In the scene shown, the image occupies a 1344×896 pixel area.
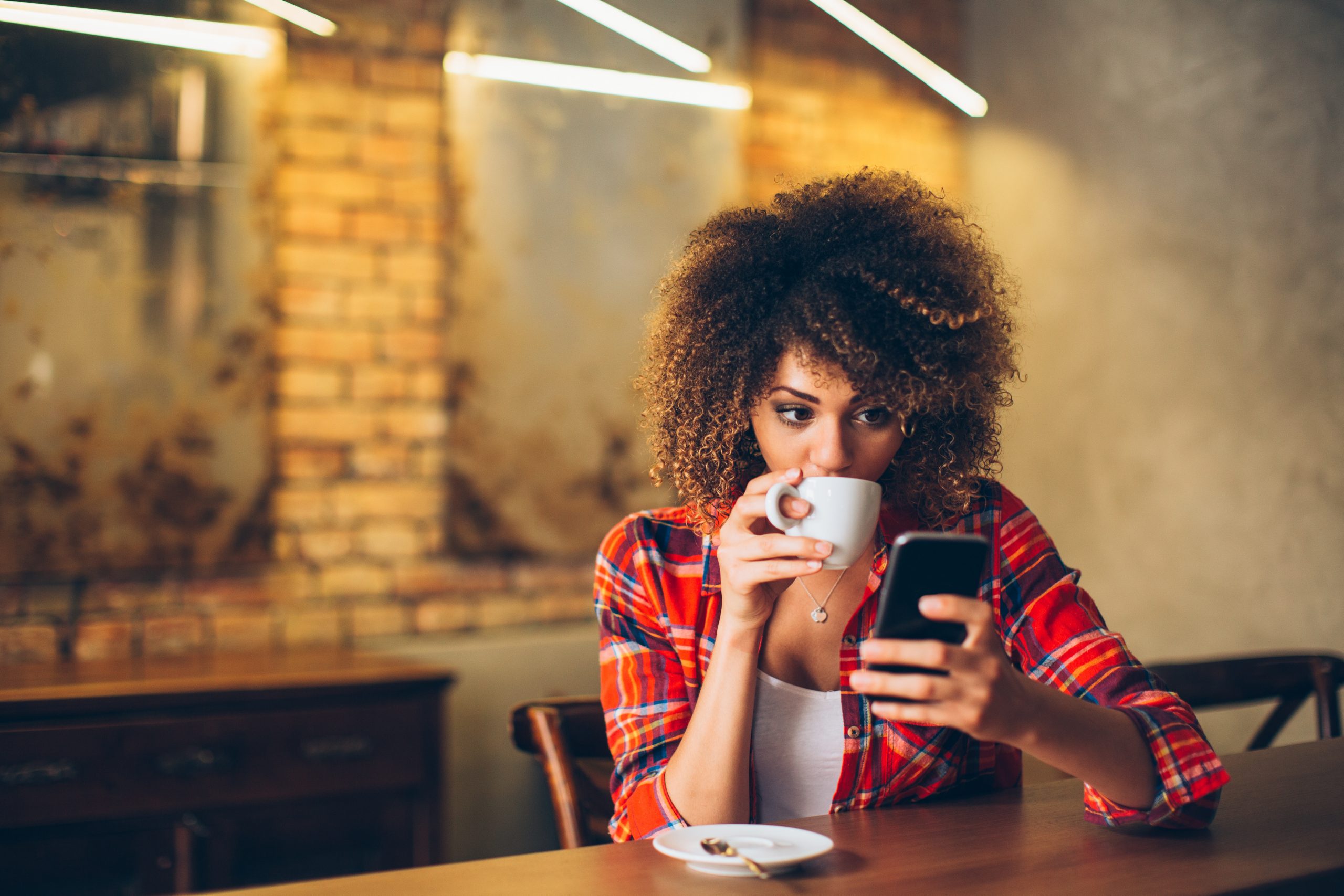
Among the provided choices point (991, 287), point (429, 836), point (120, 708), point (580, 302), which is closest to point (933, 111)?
point (580, 302)

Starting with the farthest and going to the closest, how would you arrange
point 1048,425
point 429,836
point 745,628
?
point 1048,425
point 429,836
point 745,628

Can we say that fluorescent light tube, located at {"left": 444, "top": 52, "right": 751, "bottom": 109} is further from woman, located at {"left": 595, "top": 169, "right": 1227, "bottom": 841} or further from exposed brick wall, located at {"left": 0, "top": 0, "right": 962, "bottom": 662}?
woman, located at {"left": 595, "top": 169, "right": 1227, "bottom": 841}

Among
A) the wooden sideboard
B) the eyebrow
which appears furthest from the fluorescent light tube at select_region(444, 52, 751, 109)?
the eyebrow

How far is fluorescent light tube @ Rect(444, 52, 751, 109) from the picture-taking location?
2857mm

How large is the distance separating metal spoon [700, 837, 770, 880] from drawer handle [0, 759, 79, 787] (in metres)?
1.57

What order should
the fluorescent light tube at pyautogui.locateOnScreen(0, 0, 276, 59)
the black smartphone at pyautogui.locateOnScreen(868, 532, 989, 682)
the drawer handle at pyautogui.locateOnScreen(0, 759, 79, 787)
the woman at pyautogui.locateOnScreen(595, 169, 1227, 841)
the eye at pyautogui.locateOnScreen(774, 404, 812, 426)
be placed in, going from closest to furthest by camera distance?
1. the black smartphone at pyautogui.locateOnScreen(868, 532, 989, 682)
2. the woman at pyautogui.locateOnScreen(595, 169, 1227, 841)
3. the eye at pyautogui.locateOnScreen(774, 404, 812, 426)
4. the drawer handle at pyautogui.locateOnScreen(0, 759, 79, 787)
5. the fluorescent light tube at pyautogui.locateOnScreen(0, 0, 276, 59)

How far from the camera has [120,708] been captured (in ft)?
6.50

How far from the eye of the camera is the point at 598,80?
3.02m

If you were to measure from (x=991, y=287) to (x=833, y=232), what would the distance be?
0.21 m

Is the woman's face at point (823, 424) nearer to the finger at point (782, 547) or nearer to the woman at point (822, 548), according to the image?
the woman at point (822, 548)

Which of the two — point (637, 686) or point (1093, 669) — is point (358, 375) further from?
point (1093, 669)

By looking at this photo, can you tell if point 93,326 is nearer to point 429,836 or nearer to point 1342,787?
point 429,836

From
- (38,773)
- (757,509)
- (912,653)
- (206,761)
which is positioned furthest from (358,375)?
(912,653)

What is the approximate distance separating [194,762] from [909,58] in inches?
123
